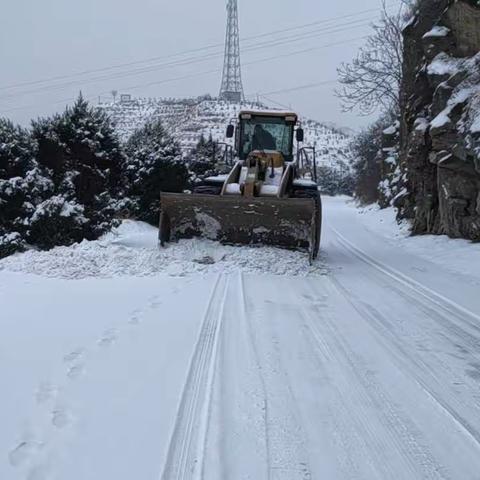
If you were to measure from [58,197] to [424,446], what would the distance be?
11601 millimetres

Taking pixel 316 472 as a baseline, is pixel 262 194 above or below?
above

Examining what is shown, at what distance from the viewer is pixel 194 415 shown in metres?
4.19

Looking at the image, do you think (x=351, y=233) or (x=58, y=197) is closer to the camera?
(x=58, y=197)

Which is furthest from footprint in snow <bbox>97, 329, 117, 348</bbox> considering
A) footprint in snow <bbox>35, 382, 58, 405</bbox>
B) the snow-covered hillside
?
the snow-covered hillside

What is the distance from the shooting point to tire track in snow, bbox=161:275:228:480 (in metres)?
3.47

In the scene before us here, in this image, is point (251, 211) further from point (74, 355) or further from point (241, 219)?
point (74, 355)

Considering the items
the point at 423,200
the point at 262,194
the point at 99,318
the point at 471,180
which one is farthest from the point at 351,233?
the point at 99,318

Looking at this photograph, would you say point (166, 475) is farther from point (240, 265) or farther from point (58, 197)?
point (58, 197)

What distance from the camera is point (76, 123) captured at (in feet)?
50.2

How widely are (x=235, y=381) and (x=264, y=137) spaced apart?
10.3 m

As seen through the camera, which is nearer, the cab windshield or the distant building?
the cab windshield

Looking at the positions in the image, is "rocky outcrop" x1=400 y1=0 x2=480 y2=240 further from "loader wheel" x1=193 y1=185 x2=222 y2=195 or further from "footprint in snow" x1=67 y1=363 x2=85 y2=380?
"footprint in snow" x1=67 y1=363 x2=85 y2=380

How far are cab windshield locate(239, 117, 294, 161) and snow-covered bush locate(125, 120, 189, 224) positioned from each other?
4.89 m

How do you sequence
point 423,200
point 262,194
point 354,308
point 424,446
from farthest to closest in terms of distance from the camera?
point 423,200 → point 262,194 → point 354,308 → point 424,446
